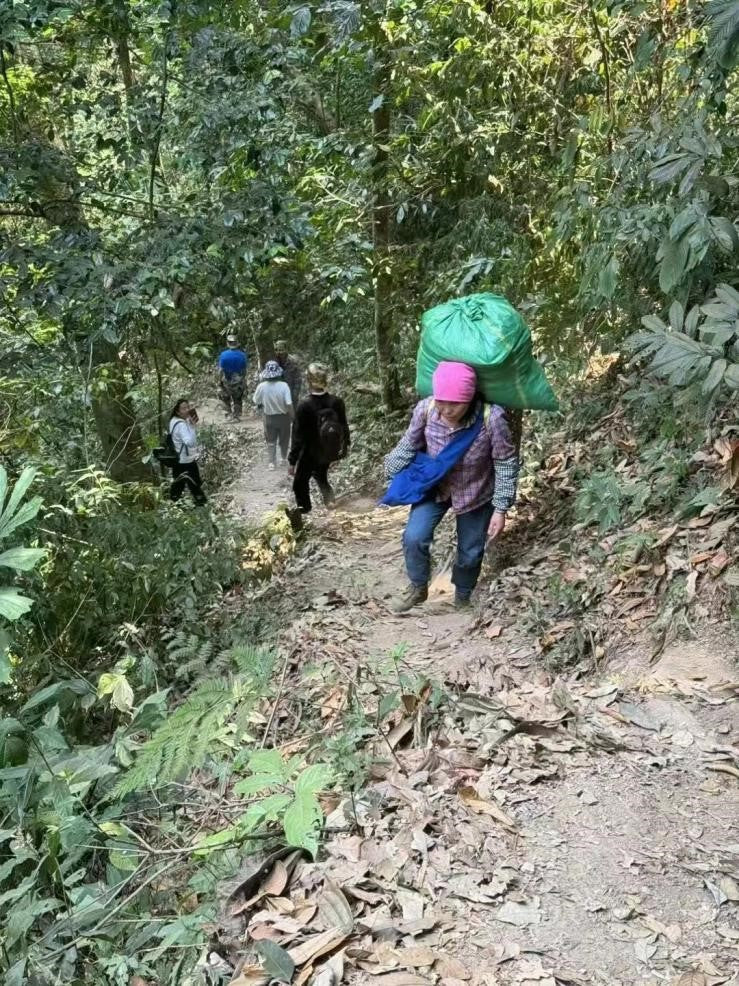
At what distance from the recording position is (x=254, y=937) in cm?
226

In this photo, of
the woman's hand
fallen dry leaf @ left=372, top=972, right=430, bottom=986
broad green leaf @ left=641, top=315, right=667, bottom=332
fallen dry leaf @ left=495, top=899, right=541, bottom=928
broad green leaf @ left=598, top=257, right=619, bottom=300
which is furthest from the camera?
the woman's hand

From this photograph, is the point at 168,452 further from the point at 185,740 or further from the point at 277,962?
the point at 277,962

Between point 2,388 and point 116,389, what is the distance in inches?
81.3

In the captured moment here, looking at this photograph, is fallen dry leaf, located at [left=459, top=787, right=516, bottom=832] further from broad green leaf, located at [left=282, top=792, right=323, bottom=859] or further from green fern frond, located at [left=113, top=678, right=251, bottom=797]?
green fern frond, located at [left=113, top=678, right=251, bottom=797]

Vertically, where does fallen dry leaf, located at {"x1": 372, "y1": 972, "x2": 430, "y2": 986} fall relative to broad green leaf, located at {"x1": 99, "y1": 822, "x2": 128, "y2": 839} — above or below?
above

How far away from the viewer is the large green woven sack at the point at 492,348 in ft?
16.2

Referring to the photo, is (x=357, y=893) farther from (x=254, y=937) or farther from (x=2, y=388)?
(x=2, y=388)

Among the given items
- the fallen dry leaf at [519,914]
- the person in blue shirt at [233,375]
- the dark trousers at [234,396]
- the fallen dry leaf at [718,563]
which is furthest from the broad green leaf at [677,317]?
the dark trousers at [234,396]

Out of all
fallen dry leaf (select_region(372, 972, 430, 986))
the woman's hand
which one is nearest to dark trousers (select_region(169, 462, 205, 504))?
the woman's hand

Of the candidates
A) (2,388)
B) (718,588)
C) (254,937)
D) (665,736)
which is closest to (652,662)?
(718,588)

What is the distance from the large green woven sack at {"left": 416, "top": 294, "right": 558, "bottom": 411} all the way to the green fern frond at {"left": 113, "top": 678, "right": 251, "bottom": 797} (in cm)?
265

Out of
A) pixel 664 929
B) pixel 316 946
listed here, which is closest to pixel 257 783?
pixel 316 946

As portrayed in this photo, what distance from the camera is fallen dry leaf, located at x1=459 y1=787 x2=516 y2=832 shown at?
8.55ft

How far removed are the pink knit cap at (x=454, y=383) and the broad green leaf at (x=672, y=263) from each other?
1.33 m
